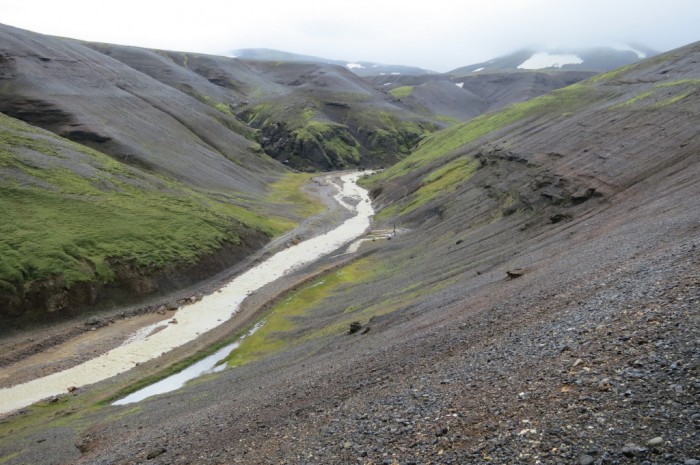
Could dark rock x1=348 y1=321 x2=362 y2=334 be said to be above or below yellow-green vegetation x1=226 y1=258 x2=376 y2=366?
above

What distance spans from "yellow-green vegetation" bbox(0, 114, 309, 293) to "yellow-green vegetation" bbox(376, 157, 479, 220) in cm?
2997

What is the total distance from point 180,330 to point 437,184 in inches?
3148

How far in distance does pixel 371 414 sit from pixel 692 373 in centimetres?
1342

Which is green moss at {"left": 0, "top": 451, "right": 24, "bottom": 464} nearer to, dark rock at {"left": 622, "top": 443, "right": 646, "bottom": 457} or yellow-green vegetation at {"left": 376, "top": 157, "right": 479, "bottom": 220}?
Answer: dark rock at {"left": 622, "top": 443, "right": 646, "bottom": 457}

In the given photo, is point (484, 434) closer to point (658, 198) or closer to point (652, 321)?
point (652, 321)

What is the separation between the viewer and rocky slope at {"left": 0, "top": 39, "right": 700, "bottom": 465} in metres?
17.7

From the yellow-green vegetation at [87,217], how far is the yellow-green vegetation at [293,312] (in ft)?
78.4

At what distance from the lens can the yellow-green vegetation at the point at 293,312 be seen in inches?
2283

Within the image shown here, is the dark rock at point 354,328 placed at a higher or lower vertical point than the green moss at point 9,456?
higher

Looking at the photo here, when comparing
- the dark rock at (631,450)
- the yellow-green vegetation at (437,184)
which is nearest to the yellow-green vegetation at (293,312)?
the yellow-green vegetation at (437,184)

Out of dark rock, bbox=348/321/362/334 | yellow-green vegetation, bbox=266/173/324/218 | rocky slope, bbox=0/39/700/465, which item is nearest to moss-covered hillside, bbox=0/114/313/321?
yellow-green vegetation, bbox=266/173/324/218

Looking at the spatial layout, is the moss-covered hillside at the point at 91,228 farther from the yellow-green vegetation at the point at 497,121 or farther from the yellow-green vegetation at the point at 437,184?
the yellow-green vegetation at the point at 497,121

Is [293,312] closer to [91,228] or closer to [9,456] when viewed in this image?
[9,456]

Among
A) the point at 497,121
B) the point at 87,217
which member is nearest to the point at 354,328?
the point at 87,217
